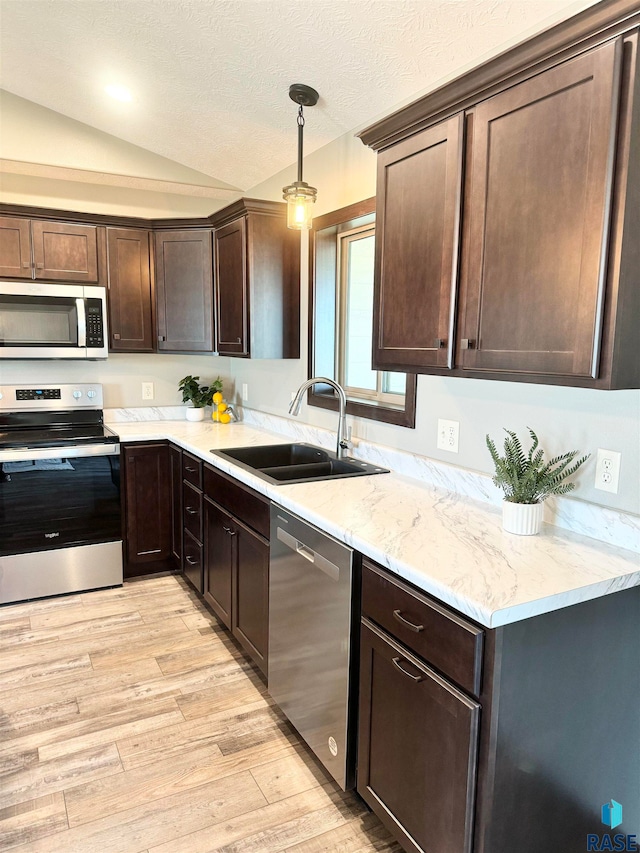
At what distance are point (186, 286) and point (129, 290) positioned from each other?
0.36 m

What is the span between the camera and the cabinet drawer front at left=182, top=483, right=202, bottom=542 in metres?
Result: 3.05

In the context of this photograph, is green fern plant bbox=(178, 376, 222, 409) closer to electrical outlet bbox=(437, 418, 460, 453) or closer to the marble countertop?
the marble countertop

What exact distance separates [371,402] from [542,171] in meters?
1.51

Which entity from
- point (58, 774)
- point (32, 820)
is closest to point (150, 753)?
point (58, 774)

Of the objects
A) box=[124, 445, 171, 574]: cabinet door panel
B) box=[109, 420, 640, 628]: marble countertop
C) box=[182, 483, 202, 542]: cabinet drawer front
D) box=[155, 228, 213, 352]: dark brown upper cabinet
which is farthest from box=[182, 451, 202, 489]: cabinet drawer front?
box=[155, 228, 213, 352]: dark brown upper cabinet

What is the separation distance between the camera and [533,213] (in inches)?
55.4

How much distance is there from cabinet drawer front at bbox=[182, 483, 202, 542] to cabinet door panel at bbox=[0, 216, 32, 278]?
1.59m

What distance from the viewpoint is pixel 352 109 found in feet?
8.27

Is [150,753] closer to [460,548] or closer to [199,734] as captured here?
[199,734]

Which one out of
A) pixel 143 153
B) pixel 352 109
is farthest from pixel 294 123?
pixel 143 153

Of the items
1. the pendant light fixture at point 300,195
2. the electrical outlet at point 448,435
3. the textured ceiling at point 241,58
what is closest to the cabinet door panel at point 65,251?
the textured ceiling at point 241,58

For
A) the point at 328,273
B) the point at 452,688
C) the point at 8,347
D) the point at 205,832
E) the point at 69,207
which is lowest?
the point at 205,832

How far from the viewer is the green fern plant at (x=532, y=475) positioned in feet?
5.28

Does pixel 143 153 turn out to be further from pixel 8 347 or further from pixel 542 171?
pixel 542 171
